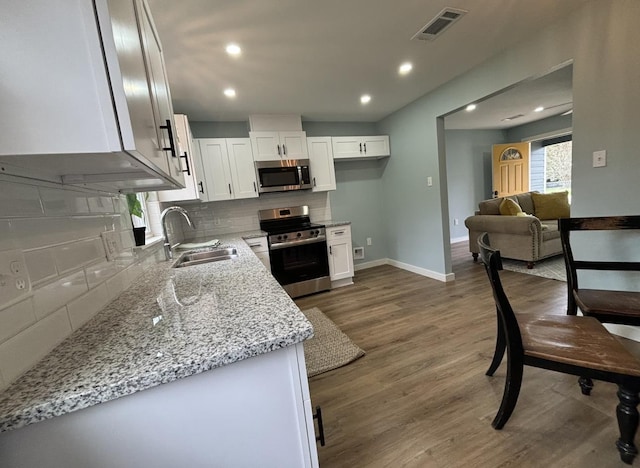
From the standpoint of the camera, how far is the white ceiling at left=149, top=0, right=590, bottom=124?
5.14ft

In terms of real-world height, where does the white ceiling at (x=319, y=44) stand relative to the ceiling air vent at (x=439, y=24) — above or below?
above

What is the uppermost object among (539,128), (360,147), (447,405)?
(539,128)

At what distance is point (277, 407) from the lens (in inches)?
25.9

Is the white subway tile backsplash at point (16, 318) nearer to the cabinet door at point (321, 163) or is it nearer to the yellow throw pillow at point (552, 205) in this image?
the cabinet door at point (321, 163)

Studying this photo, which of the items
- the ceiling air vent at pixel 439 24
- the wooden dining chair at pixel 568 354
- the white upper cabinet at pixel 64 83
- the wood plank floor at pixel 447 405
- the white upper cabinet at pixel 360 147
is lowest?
the wood plank floor at pixel 447 405

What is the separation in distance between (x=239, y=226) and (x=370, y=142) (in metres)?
Answer: 2.23

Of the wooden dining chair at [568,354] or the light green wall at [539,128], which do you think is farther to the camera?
the light green wall at [539,128]

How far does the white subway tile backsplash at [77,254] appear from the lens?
759 millimetres

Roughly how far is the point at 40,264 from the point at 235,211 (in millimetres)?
2854

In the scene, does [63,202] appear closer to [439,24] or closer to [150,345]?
[150,345]

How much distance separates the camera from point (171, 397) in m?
0.58

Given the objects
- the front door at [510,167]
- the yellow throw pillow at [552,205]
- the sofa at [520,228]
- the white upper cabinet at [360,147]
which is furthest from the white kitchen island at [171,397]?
the front door at [510,167]

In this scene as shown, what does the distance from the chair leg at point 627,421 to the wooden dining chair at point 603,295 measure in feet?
1.34

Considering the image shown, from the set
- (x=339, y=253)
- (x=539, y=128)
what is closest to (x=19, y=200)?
(x=339, y=253)
